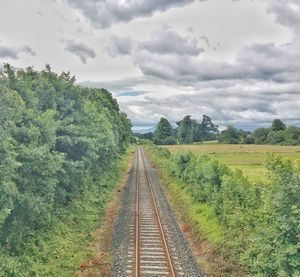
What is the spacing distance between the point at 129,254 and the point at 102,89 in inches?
2526

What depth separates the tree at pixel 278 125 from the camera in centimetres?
17162

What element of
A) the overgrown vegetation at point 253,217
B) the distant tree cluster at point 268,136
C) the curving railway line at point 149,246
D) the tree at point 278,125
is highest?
the tree at point 278,125

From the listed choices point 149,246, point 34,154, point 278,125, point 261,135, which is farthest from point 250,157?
point 278,125

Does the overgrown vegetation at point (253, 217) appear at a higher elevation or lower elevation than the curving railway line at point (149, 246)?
higher

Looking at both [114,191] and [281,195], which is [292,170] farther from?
[114,191]

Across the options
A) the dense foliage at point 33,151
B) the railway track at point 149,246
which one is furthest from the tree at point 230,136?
the dense foliage at point 33,151

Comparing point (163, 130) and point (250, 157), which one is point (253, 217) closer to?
point (250, 157)

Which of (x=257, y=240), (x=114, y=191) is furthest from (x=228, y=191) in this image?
(x=114, y=191)

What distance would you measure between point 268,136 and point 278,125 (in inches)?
1041

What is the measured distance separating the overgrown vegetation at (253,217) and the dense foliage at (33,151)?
30.8 feet

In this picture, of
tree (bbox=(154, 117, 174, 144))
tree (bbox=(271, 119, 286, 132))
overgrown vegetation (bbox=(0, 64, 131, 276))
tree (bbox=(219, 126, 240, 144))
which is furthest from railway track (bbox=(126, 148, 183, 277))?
tree (bbox=(154, 117, 174, 144))

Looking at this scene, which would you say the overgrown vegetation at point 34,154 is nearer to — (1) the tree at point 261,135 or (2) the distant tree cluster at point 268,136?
(2) the distant tree cluster at point 268,136

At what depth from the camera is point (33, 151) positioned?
1911cm

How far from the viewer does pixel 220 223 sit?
82.7 feet
